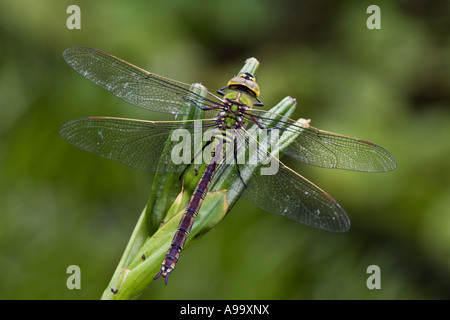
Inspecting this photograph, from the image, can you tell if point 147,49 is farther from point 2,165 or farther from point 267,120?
point 267,120

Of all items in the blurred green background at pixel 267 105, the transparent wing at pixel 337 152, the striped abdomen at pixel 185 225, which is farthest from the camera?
the blurred green background at pixel 267 105

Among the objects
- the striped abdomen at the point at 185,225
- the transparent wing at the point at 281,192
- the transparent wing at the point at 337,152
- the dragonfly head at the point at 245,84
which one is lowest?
the striped abdomen at the point at 185,225

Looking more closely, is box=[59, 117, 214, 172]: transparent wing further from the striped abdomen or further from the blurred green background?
the blurred green background

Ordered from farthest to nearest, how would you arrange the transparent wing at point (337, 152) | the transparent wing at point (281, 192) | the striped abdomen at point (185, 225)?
the transparent wing at point (337, 152) → the transparent wing at point (281, 192) → the striped abdomen at point (185, 225)

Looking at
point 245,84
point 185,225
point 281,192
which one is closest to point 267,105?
point 245,84

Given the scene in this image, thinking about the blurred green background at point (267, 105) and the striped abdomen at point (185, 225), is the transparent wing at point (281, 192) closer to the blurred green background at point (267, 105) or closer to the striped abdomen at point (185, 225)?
the striped abdomen at point (185, 225)

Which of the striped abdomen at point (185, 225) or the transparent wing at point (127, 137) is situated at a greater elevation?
the transparent wing at point (127, 137)

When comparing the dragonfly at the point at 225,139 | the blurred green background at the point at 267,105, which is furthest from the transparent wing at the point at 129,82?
the blurred green background at the point at 267,105

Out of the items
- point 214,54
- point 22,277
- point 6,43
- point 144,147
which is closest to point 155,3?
point 214,54
